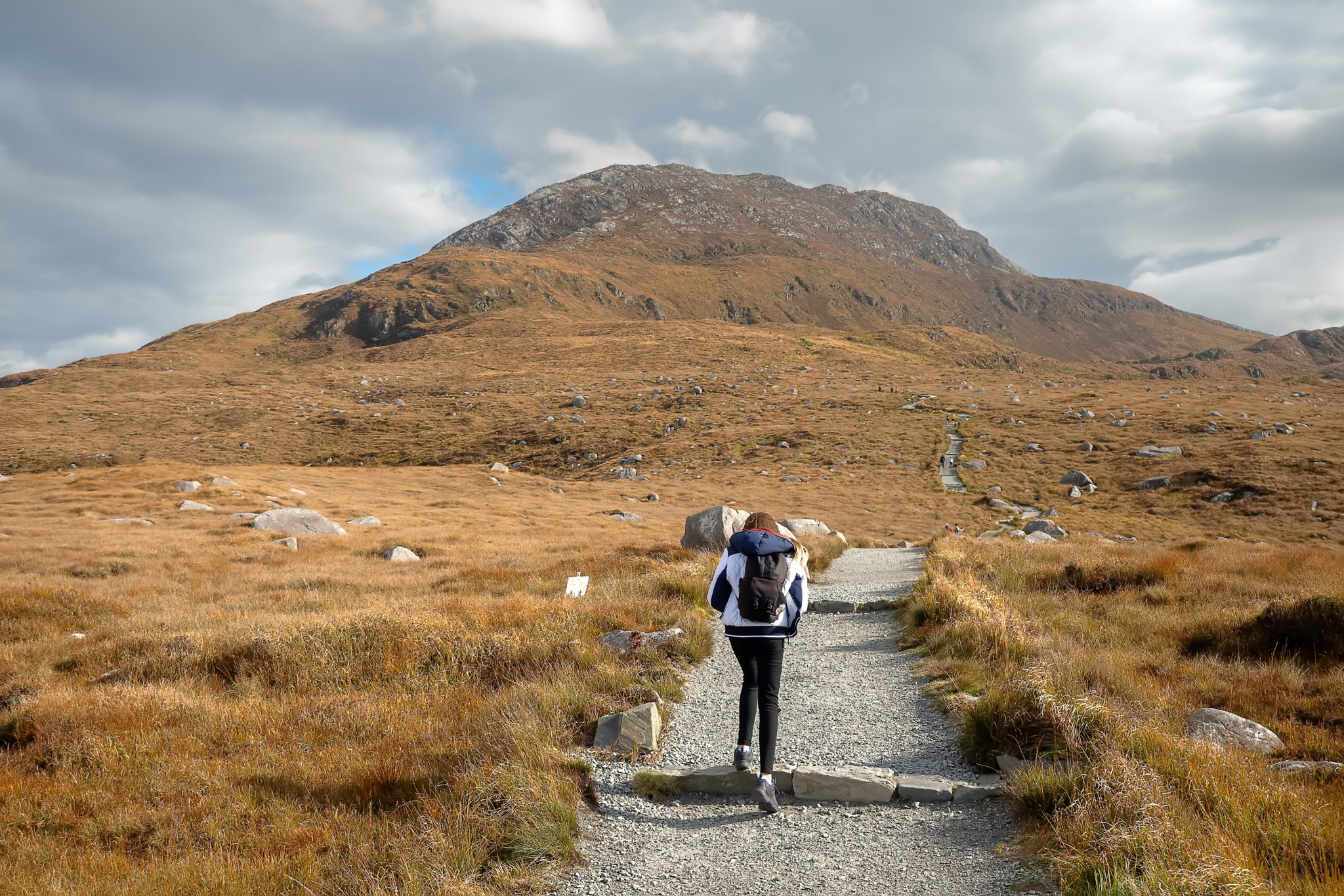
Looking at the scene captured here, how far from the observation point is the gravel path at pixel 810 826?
16.2 feet

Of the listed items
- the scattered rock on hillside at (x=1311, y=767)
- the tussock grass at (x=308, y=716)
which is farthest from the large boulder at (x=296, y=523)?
the scattered rock on hillside at (x=1311, y=767)

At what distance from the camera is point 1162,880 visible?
403cm

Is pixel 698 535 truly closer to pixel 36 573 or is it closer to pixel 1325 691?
pixel 1325 691

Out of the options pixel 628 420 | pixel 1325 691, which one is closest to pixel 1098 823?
pixel 1325 691

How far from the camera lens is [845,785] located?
249 inches

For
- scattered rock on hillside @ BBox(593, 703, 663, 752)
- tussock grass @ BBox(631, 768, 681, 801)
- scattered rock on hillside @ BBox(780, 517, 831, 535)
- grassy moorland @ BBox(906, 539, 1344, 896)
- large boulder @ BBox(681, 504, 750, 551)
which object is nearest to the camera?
grassy moorland @ BBox(906, 539, 1344, 896)

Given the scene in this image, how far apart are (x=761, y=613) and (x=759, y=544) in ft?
2.12

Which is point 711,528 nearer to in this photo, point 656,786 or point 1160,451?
point 656,786

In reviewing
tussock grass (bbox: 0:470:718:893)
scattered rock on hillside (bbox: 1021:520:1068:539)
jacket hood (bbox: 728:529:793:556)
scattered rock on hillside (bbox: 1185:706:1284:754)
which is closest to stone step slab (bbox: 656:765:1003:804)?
tussock grass (bbox: 0:470:718:893)

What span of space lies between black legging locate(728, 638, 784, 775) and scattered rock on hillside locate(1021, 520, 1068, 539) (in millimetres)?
28864

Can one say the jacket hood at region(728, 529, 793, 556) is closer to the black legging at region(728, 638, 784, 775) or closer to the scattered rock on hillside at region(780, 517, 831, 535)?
the black legging at region(728, 638, 784, 775)

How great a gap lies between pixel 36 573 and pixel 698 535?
61.6 ft

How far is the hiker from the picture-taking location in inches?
251

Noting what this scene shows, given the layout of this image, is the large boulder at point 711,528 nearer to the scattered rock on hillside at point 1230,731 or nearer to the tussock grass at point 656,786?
the scattered rock on hillside at point 1230,731
